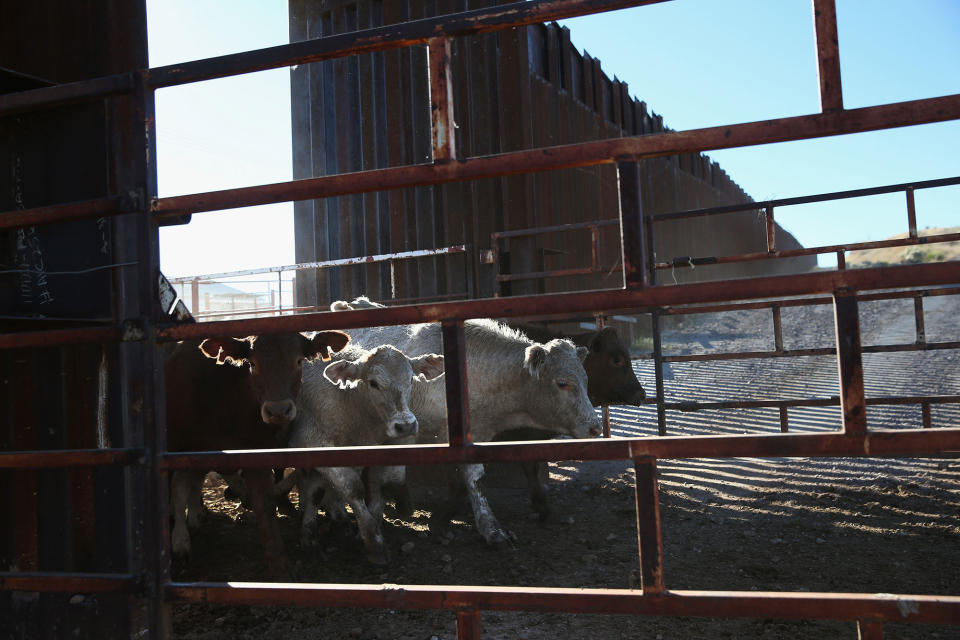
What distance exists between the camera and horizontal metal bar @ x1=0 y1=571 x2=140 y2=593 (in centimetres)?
229

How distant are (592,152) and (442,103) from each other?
505 millimetres

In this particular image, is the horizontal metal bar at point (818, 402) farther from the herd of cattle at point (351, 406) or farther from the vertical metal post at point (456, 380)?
the vertical metal post at point (456, 380)

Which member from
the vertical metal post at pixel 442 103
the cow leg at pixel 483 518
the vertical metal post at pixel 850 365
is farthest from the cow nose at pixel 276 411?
the vertical metal post at pixel 850 365

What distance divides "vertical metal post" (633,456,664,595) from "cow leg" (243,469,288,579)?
3.12 m

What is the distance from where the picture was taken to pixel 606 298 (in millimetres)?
1989

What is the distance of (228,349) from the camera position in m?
4.58

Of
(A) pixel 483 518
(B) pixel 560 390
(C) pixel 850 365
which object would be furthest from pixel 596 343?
(C) pixel 850 365

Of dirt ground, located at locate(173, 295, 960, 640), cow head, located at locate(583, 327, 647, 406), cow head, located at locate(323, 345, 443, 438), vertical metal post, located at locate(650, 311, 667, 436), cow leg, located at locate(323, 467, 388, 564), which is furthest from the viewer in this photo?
cow head, located at locate(583, 327, 647, 406)

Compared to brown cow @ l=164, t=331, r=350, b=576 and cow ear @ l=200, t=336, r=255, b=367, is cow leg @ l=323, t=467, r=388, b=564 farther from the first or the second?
cow ear @ l=200, t=336, r=255, b=367

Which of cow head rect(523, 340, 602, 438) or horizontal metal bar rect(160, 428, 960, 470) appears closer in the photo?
horizontal metal bar rect(160, 428, 960, 470)

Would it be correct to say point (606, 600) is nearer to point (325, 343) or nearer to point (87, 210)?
point (87, 210)

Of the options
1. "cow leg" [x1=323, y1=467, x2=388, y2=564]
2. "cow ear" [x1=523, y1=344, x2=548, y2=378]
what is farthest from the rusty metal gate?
"cow ear" [x1=523, y1=344, x2=548, y2=378]

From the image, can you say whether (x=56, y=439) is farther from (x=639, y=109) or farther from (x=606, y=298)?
(x=639, y=109)

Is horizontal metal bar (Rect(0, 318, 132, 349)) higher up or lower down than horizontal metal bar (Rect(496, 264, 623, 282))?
lower down
